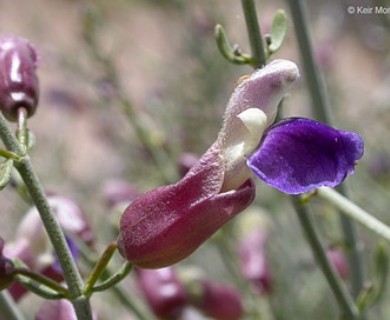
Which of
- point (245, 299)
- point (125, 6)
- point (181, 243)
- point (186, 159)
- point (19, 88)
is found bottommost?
point (125, 6)

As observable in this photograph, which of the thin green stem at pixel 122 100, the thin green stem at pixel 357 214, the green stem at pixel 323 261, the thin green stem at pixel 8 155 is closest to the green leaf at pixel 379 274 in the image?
the green stem at pixel 323 261

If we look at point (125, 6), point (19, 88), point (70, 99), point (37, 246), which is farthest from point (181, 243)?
point (125, 6)

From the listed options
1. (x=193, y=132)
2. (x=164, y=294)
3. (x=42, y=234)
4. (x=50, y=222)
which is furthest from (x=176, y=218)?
(x=193, y=132)

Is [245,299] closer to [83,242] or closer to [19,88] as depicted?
[83,242]

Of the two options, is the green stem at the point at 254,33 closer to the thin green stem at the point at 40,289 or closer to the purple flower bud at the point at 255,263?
the thin green stem at the point at 40,289

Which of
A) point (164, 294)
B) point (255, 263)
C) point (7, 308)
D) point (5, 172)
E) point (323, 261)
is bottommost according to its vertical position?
point (255, 263)

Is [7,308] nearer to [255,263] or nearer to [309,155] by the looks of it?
[309,155]
